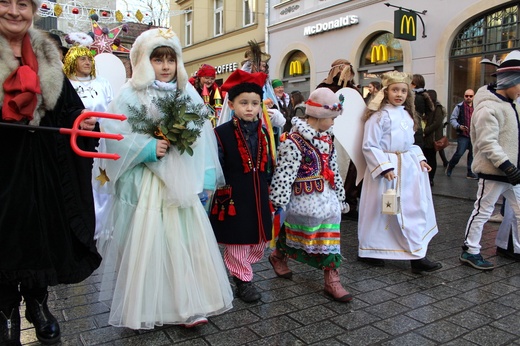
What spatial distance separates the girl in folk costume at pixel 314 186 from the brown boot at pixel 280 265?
0.35m

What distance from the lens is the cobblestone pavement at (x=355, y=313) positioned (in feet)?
9.53

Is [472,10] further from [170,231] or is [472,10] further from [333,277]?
[170,231]

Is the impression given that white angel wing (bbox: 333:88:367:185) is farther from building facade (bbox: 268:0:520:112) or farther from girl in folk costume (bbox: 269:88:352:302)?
building facade (bbox: 268:0:520:112)

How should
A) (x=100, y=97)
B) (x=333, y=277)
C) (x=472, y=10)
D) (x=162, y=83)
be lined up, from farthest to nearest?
(x=472, y=10), (x=100, y=97), (x=333, y=277), (x=162, y=83)

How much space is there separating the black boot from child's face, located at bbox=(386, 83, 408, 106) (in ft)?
10.9

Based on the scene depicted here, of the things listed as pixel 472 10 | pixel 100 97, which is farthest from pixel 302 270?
pixel 472 10

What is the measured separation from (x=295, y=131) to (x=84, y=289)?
210 centimetres

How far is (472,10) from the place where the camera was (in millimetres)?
11172

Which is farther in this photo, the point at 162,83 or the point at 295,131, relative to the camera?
the point at 295,131

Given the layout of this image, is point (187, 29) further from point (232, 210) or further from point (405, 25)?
point (232, 210)

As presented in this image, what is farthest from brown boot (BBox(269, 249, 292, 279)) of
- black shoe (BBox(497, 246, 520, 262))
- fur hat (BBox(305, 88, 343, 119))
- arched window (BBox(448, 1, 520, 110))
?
arched window (BBox(448, 1, 520, 110))

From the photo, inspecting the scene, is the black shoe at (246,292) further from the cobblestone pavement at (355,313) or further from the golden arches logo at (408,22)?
the golden arches logo at (408,22)

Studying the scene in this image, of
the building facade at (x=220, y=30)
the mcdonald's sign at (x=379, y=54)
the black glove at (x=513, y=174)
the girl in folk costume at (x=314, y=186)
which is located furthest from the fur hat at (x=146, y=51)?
the building facade at (x=220, y=30)

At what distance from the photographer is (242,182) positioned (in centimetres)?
348
